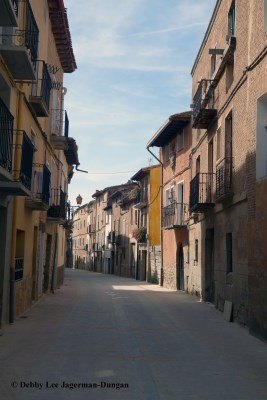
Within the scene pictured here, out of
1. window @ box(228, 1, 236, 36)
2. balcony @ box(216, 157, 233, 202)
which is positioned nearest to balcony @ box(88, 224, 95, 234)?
balcony @ box(216, 157, 233, 202)

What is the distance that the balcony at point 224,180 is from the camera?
1391cm

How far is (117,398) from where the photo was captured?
19.8ft

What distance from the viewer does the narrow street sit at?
21.0ft

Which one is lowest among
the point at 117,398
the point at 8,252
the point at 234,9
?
the point at 117,398

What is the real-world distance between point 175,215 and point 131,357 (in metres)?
16.5

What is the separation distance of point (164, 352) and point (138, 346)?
2.24ft

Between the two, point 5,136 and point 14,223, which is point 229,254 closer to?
point 14,223

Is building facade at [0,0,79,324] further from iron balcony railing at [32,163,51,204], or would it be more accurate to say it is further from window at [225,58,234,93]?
window at [225,58,234,93]

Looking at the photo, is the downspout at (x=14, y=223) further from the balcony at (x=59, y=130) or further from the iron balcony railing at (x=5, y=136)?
the balcony at (x=59, y=130)

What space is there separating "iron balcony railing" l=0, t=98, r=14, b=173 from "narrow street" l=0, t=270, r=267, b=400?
10.4ft

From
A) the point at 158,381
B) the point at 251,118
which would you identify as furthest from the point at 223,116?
the point at 158,381

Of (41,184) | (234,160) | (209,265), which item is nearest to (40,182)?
(41,184)

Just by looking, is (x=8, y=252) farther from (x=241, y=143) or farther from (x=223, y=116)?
(x=223, y=116)

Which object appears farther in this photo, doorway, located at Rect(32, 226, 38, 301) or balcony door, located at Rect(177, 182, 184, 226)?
balcony door, located at Rect(177, 182, 184, 226)
